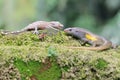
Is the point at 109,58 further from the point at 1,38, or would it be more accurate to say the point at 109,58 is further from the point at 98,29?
the point at 98,29

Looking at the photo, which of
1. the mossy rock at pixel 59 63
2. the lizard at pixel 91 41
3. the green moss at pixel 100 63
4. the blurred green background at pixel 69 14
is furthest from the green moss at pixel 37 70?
the blurred green background at pixel 69 14

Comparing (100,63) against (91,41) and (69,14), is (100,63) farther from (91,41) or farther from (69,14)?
(69,14)

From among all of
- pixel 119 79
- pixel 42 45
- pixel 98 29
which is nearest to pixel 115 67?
pixel 119 79

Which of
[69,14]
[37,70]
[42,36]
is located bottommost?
[37,70]

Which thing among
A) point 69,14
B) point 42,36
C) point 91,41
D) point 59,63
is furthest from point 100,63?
point 69,14

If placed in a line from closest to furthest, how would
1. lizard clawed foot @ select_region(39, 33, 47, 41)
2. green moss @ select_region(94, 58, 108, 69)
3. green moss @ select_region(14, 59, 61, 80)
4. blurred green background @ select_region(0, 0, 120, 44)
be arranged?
green moss @ select_region(14, 59, 61, 80) < green moss @ select_region(94, 58, 108, 69) < lizard clawed foot @ select_region(39, 33, 47, 41) < blurred green background @ select_region(0, 0, 120, 44)

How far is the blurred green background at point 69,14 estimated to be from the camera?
26.8ft

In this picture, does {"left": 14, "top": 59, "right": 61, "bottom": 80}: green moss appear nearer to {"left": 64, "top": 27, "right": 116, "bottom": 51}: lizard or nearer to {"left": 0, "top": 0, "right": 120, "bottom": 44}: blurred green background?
{"left": 64, "top": 27, "right": 116, "bottom": 51}: lizard

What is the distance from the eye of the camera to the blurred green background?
8164mm

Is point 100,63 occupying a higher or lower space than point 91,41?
lower

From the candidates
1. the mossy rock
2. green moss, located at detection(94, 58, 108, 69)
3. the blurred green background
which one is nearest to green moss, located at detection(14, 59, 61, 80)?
the mossy rock

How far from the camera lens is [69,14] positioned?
33.5ft

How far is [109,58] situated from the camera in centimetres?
484

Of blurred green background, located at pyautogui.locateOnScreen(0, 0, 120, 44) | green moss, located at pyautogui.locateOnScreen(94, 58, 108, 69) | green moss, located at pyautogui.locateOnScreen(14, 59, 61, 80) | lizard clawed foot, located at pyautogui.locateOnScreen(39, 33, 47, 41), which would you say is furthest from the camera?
blurred green background, located at pyautogui.locateOnScreen(0, 0, 120, 44)
